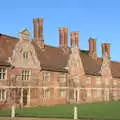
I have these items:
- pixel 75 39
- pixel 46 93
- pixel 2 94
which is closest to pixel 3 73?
pixel 2 94

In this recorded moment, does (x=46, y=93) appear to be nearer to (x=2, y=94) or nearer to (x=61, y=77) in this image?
(x=61, y=77)

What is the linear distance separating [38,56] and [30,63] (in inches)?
118

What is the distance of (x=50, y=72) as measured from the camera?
43688 mm

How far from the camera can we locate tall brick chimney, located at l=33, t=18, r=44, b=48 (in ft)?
151

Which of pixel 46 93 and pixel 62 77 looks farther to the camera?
pixel 62 77

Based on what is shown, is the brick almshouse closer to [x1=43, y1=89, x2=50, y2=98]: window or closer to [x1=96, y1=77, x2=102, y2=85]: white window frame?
A: [x1=43, y1=89, x2=50, y2=98]: window

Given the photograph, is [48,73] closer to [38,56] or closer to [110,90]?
[38,56]

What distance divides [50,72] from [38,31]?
6.26 meters

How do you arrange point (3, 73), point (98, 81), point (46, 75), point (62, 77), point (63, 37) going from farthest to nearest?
point (98, 81) < point (63, 37) < point (62, 77) < point (46, 75) < point (3, 73)

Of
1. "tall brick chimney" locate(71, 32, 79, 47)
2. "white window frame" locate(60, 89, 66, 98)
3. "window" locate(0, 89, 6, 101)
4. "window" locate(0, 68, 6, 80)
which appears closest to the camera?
"window" locate(0, 89, 6, 101)

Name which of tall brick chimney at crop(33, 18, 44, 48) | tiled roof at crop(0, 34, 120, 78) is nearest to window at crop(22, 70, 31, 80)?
tiled roof at crop(0, 34, 120, 78)

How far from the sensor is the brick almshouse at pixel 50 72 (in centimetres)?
3772

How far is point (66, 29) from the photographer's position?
5241cm

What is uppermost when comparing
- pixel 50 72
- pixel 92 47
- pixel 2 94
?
pixel 92 47
